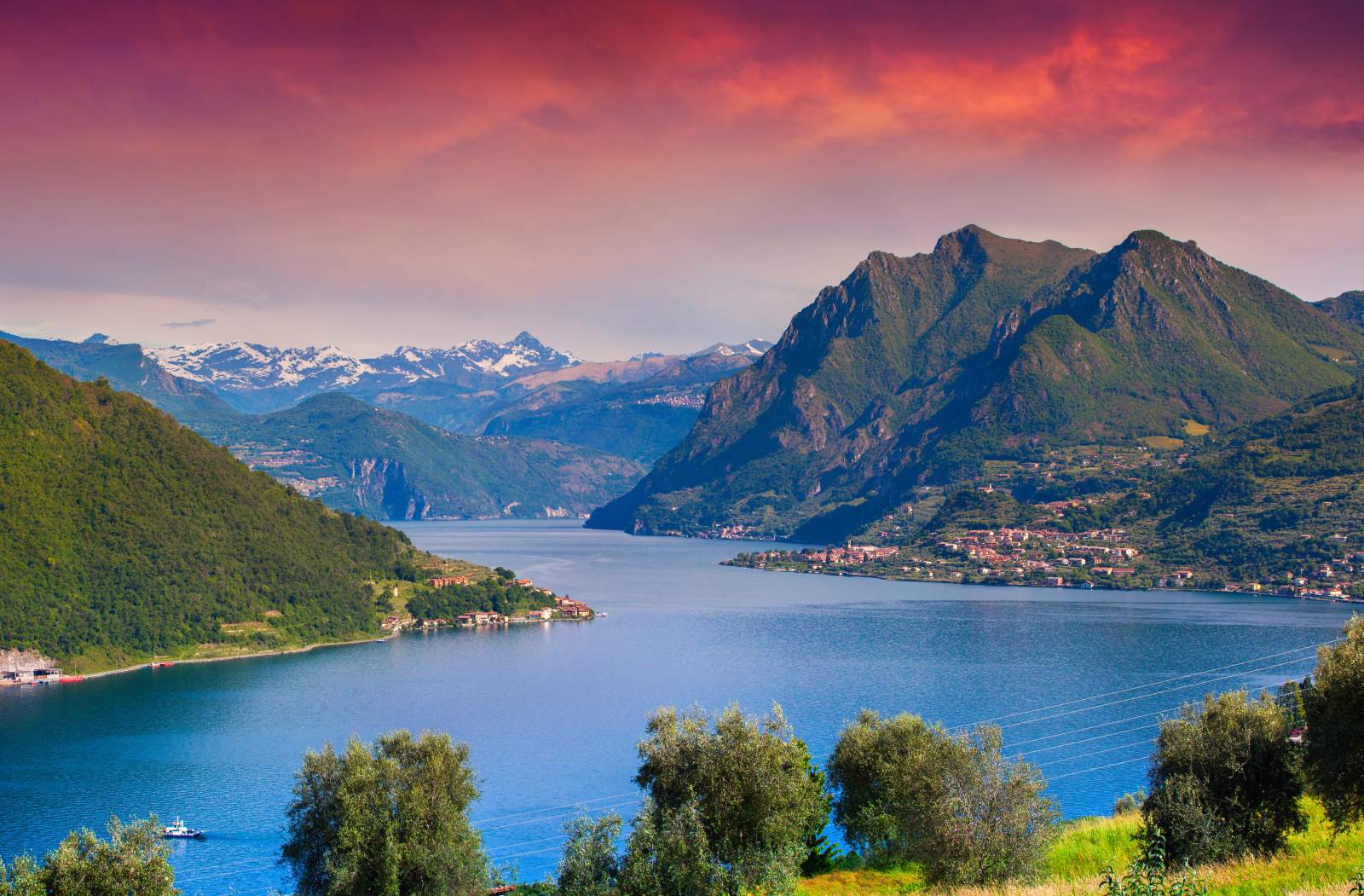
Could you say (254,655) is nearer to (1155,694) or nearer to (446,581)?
(446,581)

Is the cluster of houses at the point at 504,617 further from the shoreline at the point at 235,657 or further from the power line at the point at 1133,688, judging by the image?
the power line at the point at 1133,688

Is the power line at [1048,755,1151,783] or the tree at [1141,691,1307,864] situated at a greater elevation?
the tree at [1141,691,1307,864]

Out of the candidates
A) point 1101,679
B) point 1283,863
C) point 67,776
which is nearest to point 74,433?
point 67,776

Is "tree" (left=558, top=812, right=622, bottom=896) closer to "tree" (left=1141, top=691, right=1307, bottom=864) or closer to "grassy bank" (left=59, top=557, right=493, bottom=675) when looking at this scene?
"tree" (left=1141, top=691, right=1307, bottom=864)

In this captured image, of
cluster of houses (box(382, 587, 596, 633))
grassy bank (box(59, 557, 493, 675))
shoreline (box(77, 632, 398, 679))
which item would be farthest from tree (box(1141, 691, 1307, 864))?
cluster of houses (box(382, 587, 596, 633))

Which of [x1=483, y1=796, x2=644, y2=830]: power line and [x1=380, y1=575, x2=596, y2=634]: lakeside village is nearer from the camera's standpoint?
[x1=483, y1=796, x2=644, y2=830]: power line

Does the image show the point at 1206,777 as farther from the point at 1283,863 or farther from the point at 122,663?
the point at 122,663
